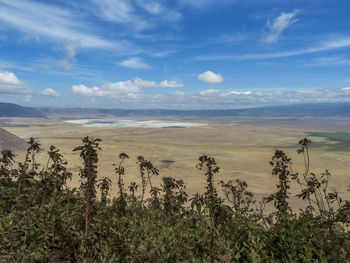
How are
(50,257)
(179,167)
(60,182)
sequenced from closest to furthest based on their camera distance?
(50,257)
(60,182)
(179,167)

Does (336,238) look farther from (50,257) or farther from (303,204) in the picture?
(303,204)

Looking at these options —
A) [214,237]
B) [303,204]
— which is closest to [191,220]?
[214,237]

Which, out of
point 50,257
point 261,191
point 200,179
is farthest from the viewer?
point 200,179

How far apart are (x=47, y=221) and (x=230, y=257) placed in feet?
14.6

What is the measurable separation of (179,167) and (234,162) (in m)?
14.7

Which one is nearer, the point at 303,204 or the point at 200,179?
the point at 303,204

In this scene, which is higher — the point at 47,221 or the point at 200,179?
the point at 47,221

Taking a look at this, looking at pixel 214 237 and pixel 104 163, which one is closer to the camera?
pixel 214 237

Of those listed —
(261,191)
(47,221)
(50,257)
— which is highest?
(47,221)

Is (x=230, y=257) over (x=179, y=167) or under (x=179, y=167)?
over

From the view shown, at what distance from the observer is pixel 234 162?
2363 inches

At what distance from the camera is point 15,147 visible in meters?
62.3

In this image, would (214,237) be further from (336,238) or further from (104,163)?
(104,163)

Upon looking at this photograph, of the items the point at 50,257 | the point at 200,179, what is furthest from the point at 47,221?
the point at 200,179
